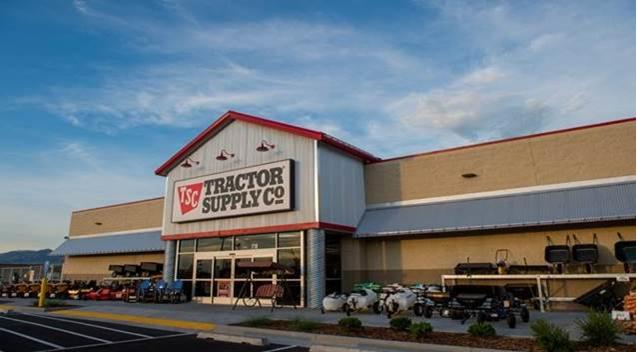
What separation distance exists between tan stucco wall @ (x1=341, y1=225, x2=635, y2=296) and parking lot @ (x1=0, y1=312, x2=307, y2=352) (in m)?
10.7

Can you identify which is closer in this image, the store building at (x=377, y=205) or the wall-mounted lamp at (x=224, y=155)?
the store building at (x=377, y=205)

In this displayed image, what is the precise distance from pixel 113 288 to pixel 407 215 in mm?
18702

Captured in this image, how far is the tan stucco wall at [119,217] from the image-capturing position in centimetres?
3286

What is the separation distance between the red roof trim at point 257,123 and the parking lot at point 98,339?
→ 35.0 ft

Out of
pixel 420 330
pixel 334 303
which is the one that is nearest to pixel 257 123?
pixel 334 303

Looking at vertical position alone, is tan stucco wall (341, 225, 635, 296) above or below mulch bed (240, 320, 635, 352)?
above

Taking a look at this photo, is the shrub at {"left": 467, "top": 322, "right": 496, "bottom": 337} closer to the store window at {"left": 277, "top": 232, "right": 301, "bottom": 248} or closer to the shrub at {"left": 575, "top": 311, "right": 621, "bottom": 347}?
the shrub at {"left": 575, "top": 311, "right": 621, "bottom": 347}

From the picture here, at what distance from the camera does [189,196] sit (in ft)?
82.1

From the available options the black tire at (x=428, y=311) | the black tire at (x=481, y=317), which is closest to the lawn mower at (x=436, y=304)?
the black tire at (x=428, y=311)

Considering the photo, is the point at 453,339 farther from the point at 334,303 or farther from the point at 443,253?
the point at 443,253

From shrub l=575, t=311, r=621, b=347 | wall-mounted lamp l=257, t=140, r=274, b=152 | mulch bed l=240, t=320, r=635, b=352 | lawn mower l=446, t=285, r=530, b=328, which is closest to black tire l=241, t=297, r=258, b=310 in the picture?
wall-mounted lamp l=257, t=140, r=274, b=152

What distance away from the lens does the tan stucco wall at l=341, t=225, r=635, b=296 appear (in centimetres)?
1748

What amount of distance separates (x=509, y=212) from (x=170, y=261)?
17336mm

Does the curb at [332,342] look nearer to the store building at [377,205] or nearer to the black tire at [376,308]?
the black tire at [376,308]
